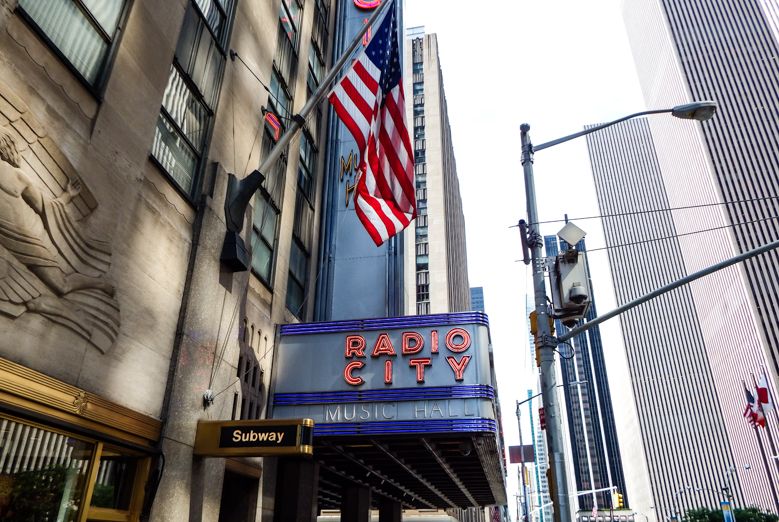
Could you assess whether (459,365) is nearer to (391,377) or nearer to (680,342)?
(391,377)

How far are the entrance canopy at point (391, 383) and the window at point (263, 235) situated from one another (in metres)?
1.82

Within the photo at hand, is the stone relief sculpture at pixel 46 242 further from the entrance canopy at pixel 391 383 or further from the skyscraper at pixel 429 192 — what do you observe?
the skyscraper at pixel 429 192

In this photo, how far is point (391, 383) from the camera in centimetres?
1367

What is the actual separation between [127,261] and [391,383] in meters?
6.85

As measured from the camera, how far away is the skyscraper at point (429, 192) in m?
76.5

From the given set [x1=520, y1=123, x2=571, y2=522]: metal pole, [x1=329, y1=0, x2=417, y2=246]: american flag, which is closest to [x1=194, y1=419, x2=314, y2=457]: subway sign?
[x1=520, y1=123, x2=571, y2=522]: metal pole

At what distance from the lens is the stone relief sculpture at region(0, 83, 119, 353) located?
7.03 meters

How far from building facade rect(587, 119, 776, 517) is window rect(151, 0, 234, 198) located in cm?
10030

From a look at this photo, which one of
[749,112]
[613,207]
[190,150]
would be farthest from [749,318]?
[190,150]

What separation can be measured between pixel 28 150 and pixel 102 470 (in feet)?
15.8

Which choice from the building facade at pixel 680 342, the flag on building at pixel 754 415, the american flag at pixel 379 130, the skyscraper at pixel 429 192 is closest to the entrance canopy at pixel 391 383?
the american flag at pixel 379 130

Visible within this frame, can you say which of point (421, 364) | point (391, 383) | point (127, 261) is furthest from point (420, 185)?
point (127, 261)

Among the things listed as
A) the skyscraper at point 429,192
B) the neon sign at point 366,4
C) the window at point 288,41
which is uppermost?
the skyscraper at point 429,192

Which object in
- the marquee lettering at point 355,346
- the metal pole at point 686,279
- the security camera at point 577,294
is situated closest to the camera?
the metal pole at point 686,279
